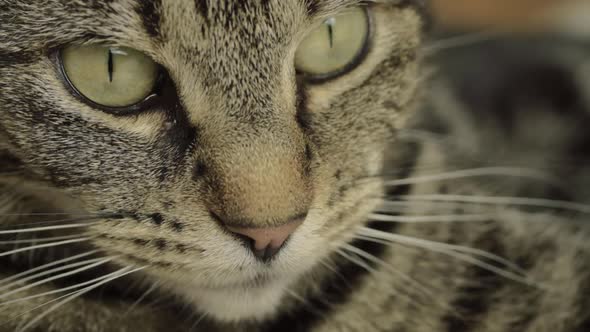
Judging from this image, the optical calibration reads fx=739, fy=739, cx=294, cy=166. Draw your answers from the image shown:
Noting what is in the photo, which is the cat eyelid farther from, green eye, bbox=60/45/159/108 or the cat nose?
the cat nose

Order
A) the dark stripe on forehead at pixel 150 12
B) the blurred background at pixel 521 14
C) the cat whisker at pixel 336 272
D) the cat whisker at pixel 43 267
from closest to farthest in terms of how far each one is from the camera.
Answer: the dark stripe on forehead at pixel 150 12 → the cat whisker at pixel 43 267 → the cat whisker at pixel 336 272 → the blurred background at pixel 521 14

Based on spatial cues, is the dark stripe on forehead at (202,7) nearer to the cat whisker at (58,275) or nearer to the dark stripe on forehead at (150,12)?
the dark stripe on forehead at (150,12)

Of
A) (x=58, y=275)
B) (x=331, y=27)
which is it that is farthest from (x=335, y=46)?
(x=58, y=275)

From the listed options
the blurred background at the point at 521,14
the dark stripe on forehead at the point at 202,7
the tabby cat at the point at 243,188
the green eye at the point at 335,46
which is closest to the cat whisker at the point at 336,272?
the tabby cat at the point at 243,188

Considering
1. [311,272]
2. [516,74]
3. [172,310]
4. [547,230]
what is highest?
[516,74]

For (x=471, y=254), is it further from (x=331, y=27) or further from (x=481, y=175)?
(x=331, y=27)

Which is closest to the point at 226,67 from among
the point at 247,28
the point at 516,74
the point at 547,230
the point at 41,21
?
the point at 247,28

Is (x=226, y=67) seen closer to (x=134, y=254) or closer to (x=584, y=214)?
(x=134, y=254)
